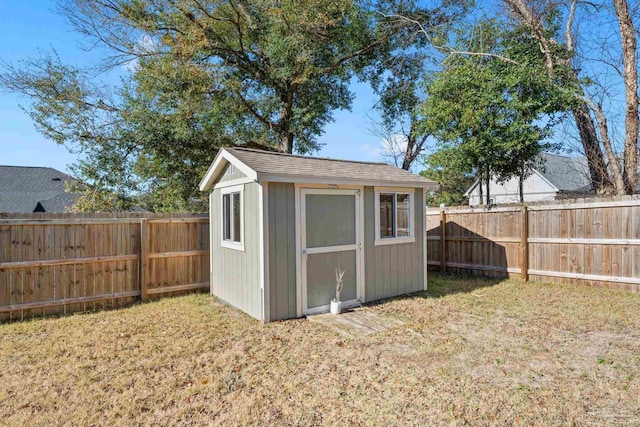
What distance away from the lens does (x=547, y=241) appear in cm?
754

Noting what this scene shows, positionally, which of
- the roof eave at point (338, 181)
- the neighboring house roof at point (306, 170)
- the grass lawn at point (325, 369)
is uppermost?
the neighboring house roof at point (306, 170)

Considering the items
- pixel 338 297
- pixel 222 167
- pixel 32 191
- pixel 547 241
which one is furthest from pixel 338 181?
pixel 32 191

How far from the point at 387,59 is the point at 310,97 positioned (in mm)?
3455

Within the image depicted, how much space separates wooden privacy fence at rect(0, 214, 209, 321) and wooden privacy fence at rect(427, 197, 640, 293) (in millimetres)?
6189

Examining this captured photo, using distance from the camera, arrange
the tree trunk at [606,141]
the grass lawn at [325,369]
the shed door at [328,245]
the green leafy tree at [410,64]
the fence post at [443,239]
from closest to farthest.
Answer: the grass lawn at [325,369], the shed door at [328,245], the tree trunk at [606,141], the fence post at [443,239], the green leafy tree at [410,64]

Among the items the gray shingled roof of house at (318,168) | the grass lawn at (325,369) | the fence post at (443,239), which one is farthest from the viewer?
the fence post at (443,239)

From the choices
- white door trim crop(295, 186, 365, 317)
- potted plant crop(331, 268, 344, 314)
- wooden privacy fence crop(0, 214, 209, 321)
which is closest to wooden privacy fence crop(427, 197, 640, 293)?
white door trim crop(295, 186, 365, 317)

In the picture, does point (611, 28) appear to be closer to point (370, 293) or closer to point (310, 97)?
point (310, 97)

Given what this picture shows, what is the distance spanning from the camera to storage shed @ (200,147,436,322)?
5.18 m

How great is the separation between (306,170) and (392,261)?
7.97ft

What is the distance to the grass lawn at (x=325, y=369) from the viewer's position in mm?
2820

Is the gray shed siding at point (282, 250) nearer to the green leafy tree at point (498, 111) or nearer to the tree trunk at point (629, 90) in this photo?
the green leafy tree at point (498, 111)

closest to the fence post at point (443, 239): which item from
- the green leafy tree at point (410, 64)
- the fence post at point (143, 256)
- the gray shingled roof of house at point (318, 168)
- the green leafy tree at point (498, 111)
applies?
the green leafy tree at point (498, 111)

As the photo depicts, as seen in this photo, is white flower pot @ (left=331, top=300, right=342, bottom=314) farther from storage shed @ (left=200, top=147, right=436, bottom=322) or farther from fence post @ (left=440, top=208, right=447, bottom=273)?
fence post @ (left=440, top=208, right=447, bottom=273)
